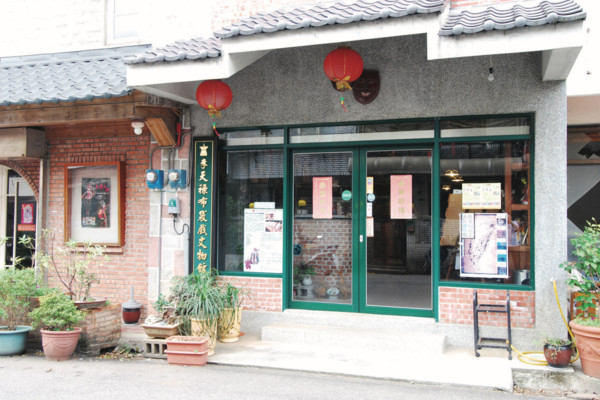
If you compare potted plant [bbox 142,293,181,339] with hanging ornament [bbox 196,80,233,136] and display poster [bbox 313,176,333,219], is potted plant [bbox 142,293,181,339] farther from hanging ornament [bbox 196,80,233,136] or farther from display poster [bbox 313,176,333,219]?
hanging ornament [bbox 196,80,233,136]

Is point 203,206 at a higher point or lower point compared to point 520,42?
lower

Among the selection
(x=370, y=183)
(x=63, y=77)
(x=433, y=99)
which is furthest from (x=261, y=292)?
(x=63, y=77)

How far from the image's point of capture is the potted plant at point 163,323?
7.13 meters

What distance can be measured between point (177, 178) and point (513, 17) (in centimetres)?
522

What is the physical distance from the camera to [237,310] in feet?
25.0

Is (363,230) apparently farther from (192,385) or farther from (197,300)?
(192,385)

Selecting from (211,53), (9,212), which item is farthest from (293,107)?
(9,212)

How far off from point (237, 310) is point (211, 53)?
11.7ft

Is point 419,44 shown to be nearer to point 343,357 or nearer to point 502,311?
point 502,311

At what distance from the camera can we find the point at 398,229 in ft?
25.3

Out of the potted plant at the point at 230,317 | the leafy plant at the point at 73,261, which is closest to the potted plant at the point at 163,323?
the potted plant at the point at 230,317

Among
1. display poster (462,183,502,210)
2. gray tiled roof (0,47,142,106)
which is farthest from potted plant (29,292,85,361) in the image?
display poster (462,183,502,210)

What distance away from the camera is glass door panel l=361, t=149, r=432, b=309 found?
760 cm

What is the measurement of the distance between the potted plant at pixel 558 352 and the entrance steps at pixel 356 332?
1282 millimetres
